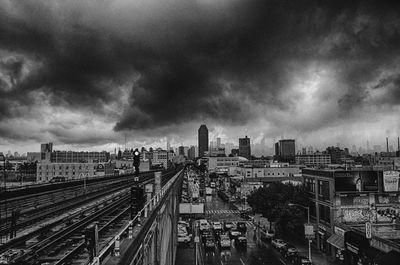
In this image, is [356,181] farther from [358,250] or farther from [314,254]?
[358,250]

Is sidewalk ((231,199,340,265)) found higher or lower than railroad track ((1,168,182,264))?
lower

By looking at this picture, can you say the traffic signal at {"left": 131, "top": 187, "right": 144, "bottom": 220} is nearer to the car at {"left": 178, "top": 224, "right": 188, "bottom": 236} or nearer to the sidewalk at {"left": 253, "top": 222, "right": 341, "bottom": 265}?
the sidewalk at {"left": 253, "top": 222, "right": 341, "bottom": 265}

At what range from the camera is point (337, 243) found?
1337 inches

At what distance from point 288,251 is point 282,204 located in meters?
9.99

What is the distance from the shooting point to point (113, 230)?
14.6 meters

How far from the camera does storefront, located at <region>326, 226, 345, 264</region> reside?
108ft

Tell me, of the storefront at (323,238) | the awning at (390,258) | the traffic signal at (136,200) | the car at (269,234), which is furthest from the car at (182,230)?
the traffic signal at (136,200)

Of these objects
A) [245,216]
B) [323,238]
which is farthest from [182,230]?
[323,238]

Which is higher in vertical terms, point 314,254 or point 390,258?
point 390,258

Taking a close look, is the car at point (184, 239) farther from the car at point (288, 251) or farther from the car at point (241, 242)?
the car at point (288, 251)

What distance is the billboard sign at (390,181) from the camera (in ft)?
124

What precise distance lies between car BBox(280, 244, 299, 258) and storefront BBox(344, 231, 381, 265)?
5.39 meters

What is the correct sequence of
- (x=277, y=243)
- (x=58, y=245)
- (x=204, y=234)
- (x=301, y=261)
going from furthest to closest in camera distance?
(x=204, y=234) < (x=277, y=243) < (x=301, y=261) < (x=58, y=245)

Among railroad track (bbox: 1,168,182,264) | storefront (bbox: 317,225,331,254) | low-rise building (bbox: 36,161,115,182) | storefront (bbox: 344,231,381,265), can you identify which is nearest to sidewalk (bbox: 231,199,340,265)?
storefront (bbox: 317,225,331,254)
